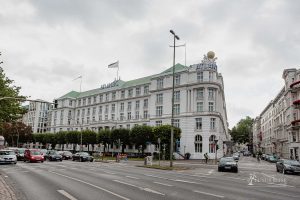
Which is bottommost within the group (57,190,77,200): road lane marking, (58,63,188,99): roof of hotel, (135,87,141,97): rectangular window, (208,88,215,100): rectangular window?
(57,190,77,200): road lane marking

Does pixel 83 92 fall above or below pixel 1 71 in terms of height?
above

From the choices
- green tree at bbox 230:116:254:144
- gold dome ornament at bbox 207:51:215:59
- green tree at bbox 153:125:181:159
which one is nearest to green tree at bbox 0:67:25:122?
green tree at bbox 153:125:181:159

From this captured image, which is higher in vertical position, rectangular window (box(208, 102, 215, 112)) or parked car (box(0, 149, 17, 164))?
rectangular window (box(208, 102, 215, 112))

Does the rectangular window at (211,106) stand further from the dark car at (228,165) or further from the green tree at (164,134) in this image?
the dark car at (228,165)

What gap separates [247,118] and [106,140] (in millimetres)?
119132

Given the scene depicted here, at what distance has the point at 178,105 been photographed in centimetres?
6950

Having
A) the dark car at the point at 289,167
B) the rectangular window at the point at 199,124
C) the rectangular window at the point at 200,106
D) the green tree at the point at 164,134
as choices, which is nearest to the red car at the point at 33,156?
the green tree at the point at 164,134

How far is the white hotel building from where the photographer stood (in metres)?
63.6

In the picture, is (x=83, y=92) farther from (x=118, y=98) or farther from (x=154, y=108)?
(x=154, y=108)

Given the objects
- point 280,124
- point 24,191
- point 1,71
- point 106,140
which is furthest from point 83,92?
point 24,191

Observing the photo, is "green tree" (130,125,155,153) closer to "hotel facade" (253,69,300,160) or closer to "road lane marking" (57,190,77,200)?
"hotel facade" (253,69,300,160)

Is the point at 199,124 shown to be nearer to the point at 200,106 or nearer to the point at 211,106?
the point at 200,106

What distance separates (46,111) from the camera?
427 ft

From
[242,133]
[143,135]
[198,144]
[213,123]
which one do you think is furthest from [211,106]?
[242,133]
